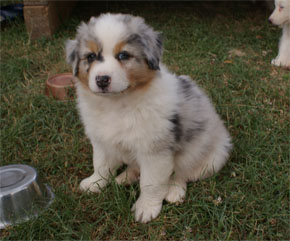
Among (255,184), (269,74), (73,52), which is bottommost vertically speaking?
(255,184)

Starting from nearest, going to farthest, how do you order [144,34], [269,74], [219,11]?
[144,34] < [269,74] < [219,11]

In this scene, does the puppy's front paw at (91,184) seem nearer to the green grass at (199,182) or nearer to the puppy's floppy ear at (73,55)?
the green grass at (199,182)

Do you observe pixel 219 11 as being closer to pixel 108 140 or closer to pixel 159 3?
pixel 159 3

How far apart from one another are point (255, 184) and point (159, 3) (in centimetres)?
574

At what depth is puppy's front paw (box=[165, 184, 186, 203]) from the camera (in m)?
2.93

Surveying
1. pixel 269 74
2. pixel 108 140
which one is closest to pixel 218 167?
pixel 108 140

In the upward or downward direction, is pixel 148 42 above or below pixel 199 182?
above

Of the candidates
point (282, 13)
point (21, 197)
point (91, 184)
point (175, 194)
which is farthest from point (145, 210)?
point (282, 13)

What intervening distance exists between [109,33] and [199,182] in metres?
1.53

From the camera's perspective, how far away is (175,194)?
2953 millimetres

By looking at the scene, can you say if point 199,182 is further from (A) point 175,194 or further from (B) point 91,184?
(B) point 91,184

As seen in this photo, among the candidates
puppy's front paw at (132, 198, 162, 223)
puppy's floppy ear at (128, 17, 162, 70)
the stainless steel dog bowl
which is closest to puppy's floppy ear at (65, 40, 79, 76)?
puppy's floppy ear at (128, 17, 162, 70)

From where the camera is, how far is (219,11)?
741 cm

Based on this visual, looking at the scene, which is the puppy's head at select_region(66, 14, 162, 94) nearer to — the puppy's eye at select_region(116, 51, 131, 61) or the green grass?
the puppy's eye at select_region(116, 51, 131, 61)
